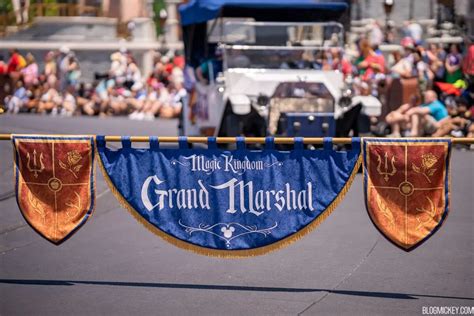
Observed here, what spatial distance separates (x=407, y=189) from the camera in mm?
8719

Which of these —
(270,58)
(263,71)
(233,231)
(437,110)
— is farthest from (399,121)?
(233,231)

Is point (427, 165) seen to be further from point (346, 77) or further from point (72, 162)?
point (346, 77)

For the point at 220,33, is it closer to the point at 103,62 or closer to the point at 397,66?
the point at 397,66

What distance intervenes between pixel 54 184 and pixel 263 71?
10.6 m

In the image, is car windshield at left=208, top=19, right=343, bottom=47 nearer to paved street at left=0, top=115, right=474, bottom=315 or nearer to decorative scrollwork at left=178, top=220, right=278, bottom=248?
paved street at left=0, top=115, right=474, bottom=315

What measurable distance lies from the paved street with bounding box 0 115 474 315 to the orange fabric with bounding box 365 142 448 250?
498mm

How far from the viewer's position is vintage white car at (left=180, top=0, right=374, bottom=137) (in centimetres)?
1822

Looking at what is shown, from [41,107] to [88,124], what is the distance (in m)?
6.41

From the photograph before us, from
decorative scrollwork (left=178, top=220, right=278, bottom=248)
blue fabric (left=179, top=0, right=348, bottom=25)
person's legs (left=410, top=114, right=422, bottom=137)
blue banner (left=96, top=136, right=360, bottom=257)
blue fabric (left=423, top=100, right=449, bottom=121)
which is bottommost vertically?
person's legs (left=410, top=114, right=422, bottom=137)

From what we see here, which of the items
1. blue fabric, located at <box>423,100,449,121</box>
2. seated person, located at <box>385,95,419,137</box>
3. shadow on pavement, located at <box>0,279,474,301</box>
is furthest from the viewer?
seated person, located at <box>385,95,419,137</box>

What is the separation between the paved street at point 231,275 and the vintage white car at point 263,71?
5.28m

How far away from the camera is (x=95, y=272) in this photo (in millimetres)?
9703

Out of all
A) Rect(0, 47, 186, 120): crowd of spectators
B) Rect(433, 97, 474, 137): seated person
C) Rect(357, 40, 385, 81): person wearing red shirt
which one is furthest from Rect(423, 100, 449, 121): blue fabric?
Rect(0, 47, 186, 120): crowd of spectators

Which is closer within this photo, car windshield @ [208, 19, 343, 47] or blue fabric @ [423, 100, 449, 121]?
car windshield @ [208, 19, 343, 47]
